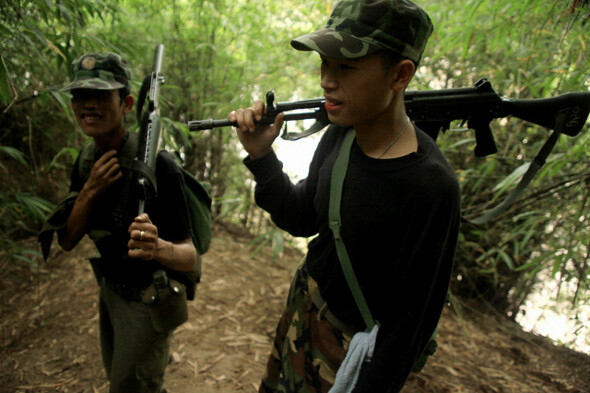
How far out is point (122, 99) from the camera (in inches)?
78.9

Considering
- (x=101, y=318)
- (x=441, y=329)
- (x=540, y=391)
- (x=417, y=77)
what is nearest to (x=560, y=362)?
(x=540, y=391)

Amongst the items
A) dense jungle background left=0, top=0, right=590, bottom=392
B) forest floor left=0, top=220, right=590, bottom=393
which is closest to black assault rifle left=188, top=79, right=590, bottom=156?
dense jungle background left=0, top=0, right=590, bottom=392

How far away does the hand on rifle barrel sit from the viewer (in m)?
1.51

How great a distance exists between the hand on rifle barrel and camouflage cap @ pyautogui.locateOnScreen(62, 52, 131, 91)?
0.77m

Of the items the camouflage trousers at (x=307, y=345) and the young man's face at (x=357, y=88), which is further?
the camouflage trousers at (x=307, y=345)

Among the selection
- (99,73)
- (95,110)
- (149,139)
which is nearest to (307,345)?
(149,139)

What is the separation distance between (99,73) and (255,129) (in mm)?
945

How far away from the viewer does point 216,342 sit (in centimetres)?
330

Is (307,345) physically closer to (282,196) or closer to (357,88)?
(282,196)

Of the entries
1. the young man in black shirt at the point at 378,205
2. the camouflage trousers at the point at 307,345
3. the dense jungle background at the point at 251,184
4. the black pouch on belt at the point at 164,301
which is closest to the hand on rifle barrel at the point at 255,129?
the young man in black shirt at the point at 378,205

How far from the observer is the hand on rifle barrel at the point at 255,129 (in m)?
1.51

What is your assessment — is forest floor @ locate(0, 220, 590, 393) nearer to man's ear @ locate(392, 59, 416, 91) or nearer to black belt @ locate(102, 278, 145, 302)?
black belt @ locate(102, 278, 145, 302)

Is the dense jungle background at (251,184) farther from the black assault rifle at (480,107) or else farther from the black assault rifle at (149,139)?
the black assault rifle at (480,107)

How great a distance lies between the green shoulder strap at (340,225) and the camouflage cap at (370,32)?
1.33 ft
